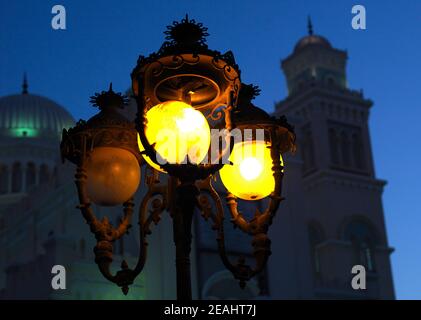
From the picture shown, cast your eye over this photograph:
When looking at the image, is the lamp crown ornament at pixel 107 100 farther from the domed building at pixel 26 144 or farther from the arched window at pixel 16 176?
the arched window at pixel 16 176

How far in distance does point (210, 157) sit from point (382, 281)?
39.0 meters

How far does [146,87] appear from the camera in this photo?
18.8 feet

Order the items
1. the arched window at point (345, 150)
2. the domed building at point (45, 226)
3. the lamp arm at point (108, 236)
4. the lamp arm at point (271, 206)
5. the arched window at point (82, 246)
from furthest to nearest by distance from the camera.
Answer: the arched window at point (345, 150) → the arched window at point (82, 246) → the domed building at point (45, 226) → the lamp arm at point (271, 206) → the lamp arm at point (108, 236)

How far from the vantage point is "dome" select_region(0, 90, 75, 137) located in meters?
46.9

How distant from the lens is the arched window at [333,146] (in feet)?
151

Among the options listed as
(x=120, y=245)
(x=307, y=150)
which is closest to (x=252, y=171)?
(x=120, y=245)

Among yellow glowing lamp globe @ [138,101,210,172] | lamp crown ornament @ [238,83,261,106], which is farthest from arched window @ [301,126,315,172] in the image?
yellow glowing lamp globe @ [138,101,210,172]

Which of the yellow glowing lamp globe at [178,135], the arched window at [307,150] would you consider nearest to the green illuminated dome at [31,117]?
the arched window at [307,150]

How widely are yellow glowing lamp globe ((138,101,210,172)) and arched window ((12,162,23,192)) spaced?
41.5 m

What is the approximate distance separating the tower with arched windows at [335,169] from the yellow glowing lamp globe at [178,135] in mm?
30342

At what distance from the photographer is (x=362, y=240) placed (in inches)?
1662

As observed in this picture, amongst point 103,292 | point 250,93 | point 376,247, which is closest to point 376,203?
point 376,247

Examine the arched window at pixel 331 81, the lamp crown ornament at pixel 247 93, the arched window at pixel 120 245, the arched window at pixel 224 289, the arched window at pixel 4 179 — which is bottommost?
the lamp crown ornament at pixel 247 93

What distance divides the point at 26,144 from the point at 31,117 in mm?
2298
